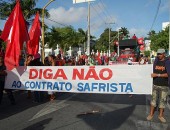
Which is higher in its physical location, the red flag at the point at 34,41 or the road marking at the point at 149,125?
the red flag at the point at 34,41

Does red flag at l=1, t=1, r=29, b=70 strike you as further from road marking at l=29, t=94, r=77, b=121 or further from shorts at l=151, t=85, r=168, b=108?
shorts at l=151, t=85, r=168, b=108

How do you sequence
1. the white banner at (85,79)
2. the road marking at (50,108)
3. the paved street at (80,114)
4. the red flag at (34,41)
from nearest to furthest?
1. the paved street at (80,114)
2. the road marking at (50,108)
3. the white banner at (85,79)
4. the red flag at (34,41)

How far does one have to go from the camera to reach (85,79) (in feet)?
32.1

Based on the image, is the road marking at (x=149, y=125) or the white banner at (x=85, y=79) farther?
the white banner at (x=85, y=79)

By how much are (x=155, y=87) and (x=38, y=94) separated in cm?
465

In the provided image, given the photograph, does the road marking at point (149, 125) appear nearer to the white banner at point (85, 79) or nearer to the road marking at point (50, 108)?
the white banner at point (85, 79)

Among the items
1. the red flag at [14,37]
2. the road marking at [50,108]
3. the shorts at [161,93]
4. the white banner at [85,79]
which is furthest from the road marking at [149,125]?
the red flag at [14,37]

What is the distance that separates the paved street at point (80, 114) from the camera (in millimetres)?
7430

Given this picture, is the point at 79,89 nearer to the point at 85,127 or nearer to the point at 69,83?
the point at 69,83

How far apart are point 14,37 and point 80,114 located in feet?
12.7

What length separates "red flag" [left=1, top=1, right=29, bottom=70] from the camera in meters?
10.7

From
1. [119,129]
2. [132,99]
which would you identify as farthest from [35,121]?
[132,99]

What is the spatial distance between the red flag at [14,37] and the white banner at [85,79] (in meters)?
0.37

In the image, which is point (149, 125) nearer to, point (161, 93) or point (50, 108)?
point (161, 93)
